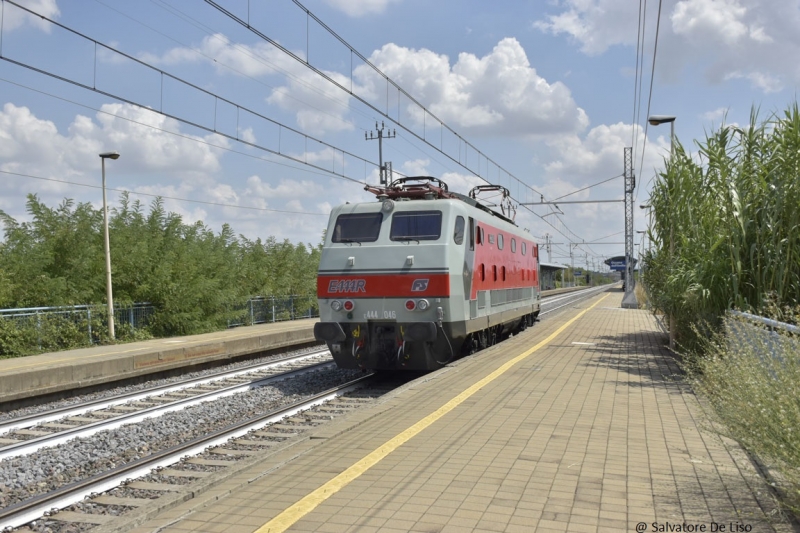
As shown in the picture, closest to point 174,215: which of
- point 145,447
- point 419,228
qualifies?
point 419,228

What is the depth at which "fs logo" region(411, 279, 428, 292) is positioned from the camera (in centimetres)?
1188

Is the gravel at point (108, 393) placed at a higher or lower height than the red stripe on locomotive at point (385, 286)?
lower

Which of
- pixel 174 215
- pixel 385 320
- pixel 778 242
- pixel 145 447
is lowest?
pixel 145 447

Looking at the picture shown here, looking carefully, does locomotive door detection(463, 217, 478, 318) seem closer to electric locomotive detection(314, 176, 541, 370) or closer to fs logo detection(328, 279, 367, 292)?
electric locomotive detection(314, 176, 541, 370)

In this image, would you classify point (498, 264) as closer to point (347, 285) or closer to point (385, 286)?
point (385, 286)

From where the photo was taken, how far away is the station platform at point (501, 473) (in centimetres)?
464

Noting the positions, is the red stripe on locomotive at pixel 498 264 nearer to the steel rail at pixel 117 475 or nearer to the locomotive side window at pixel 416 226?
the locomotive side window at pixel 416 226

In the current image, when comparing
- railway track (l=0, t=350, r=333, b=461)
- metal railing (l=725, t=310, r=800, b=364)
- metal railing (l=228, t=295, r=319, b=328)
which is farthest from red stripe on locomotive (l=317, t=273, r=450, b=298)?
metal railing (l=228, t=295, r=319, b=328)

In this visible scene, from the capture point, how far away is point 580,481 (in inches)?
213

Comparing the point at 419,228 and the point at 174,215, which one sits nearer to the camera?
the point at 419,228

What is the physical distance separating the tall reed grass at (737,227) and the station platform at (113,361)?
10194 mm

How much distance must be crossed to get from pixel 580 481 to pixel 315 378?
882 cm

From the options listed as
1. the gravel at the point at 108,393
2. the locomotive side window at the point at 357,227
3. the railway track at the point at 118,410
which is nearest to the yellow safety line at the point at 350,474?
the locomotive side window at the point at 357,227

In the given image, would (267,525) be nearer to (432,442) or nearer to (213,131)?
(432,442)
